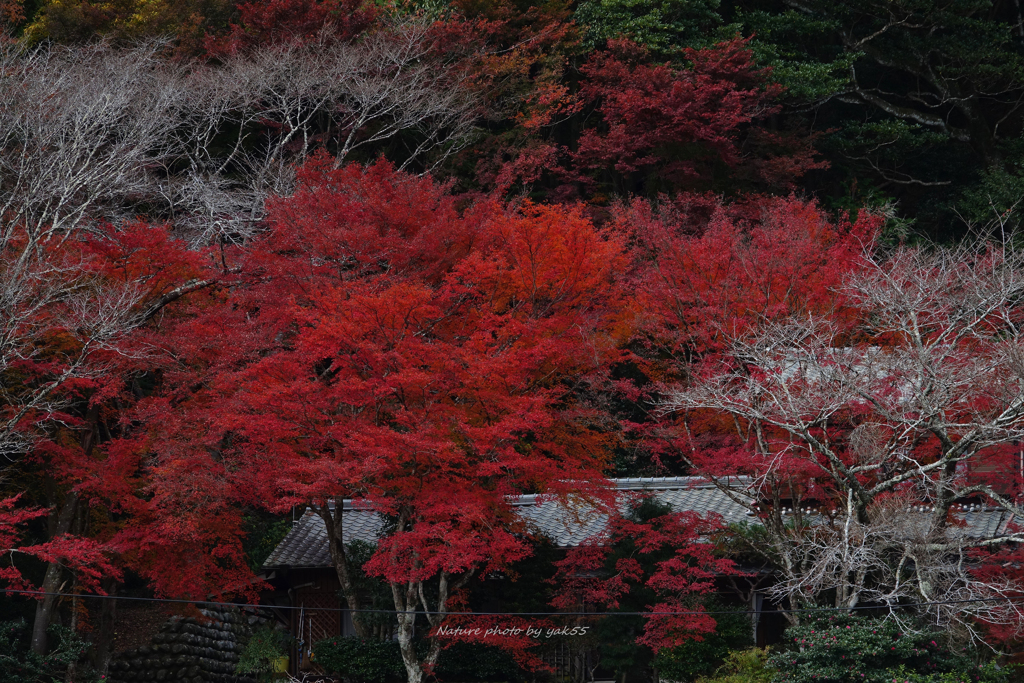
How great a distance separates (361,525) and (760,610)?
348 inches

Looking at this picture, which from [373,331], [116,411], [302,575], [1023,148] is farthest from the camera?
[1023,148]

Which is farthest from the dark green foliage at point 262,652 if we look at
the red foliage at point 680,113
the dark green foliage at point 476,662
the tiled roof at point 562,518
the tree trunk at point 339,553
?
the red foliage at point 680,113

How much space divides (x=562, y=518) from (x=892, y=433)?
755 centimetres

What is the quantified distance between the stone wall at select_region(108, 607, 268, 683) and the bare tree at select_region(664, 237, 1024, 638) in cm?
1172

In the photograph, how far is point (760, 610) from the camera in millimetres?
18688

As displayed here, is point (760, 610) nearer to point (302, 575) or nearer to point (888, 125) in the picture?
point (302, 575)

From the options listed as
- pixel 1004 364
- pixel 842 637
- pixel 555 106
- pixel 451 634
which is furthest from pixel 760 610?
pixel 555 106

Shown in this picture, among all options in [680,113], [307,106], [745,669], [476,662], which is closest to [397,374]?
[476,662]

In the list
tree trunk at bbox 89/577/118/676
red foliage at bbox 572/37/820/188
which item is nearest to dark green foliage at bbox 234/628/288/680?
tree trunk at bbox 89/577/118/676

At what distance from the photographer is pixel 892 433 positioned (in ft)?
49.9

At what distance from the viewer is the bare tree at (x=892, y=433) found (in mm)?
13320

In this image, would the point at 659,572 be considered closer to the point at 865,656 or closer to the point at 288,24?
the point at 865,656

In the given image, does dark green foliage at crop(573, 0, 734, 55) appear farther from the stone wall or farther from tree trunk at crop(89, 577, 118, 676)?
tree trunk at crop(89, 577, 118, 676)

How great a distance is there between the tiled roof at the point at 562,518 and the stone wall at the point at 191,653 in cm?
238
